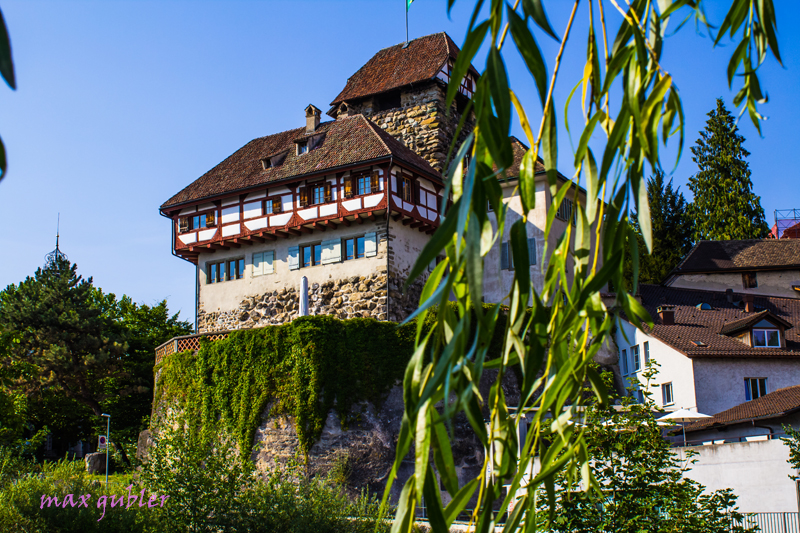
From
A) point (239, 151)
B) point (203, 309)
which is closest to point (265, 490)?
point (203, 309)

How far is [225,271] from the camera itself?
1082 inches

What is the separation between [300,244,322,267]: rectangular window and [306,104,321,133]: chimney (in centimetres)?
507

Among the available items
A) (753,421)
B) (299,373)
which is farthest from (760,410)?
(299,373)

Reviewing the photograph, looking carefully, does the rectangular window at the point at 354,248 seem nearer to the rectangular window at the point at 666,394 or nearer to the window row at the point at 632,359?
the window row at the point at 632,359

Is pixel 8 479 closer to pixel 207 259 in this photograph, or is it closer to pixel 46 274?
pixel 207 259

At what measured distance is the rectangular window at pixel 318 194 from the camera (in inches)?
992

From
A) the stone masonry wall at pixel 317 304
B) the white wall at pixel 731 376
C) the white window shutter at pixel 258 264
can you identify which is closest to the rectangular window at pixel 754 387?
the white wall at pixel 731 376

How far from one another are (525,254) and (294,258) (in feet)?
80.5

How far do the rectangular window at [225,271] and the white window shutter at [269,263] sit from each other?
1.13 m

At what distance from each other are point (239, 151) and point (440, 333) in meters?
29.4

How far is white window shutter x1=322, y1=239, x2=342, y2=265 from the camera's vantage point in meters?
25.2

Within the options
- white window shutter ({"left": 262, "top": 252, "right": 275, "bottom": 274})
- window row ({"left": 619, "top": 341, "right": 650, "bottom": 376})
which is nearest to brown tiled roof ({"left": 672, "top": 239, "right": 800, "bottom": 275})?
window row ({"left": 619, "top": 341, "right": 650, "bottom": 376})

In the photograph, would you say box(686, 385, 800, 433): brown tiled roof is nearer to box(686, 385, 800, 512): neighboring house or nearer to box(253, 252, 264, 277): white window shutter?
box(686, 385, 800, 512): neighboring house

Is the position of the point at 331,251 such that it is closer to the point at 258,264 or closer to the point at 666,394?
the point at 258,264
